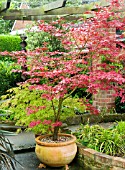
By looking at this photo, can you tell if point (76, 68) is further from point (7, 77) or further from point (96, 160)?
point (7, 77)

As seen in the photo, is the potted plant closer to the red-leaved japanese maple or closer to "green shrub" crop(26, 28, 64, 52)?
the red-leaved japanese maple

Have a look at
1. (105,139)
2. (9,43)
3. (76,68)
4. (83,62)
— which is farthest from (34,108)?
(9,43)

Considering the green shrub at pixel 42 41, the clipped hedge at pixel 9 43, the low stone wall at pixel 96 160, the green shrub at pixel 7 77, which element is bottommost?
the low stone wall at pixel 96 160

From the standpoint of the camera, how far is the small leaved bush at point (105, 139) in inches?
196

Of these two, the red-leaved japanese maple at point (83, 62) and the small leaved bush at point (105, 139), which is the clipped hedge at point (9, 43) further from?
the small leaved bush at point (105, 139)

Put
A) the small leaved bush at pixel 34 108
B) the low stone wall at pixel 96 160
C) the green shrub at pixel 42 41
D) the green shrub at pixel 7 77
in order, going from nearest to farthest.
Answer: the low stone wall at pixel 96 160
the small leaved bush at pixel 34 108
the green shrub at pixel 7 77
the green shrub at pixel 42 41

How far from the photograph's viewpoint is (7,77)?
9508mm

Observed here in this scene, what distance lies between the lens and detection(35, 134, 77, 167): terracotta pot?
488cm

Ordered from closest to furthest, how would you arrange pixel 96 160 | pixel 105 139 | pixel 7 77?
→ pixel 96 160 < pixel 105 139 < pixel 7 77

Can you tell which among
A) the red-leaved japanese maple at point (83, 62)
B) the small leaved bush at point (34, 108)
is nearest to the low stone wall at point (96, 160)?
the red-leaved japanese maple at point (83, 62)

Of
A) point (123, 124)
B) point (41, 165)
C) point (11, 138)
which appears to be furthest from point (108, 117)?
point (41, 165)

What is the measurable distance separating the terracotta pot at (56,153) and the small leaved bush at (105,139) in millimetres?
381

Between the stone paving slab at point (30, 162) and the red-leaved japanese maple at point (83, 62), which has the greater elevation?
the red-leaved japanese maple at point (83, 62)

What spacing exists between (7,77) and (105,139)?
5067mm
